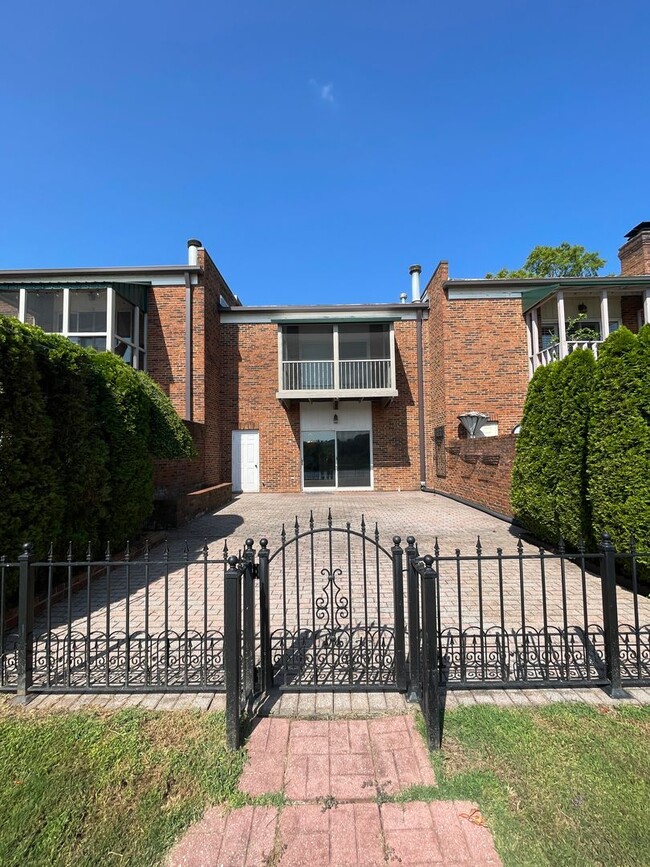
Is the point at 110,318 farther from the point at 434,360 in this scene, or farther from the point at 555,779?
the point at 555,779

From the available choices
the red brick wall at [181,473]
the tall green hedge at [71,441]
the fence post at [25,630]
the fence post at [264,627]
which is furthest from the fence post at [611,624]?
the red brick wall at [181,473]

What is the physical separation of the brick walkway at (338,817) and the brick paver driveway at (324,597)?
0.66m

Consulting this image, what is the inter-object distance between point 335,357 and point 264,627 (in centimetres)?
1128

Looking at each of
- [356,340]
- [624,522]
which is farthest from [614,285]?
[624,522]

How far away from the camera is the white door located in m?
13.9

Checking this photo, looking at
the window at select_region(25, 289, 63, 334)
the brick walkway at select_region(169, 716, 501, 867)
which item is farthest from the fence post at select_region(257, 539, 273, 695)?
the window at select_region(25, 289, 63, 334)

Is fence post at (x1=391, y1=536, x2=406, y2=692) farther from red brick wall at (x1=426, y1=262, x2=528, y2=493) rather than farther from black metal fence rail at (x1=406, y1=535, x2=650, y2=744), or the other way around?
red brick wall at (x1=426, y1=262, x2=528, y2=493)

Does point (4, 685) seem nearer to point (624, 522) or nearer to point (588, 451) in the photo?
point (624, 522)

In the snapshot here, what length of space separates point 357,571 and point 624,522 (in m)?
3.19

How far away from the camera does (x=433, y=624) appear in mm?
2328

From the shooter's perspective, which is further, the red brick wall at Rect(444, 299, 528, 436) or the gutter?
the red brick wall at Rect(444, 299, 528, 436)

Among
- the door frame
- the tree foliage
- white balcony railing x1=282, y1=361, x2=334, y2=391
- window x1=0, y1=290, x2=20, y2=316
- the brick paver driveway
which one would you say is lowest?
the brick paver driveway

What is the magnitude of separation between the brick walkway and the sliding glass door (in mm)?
11762

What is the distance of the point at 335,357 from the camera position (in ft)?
43.2
